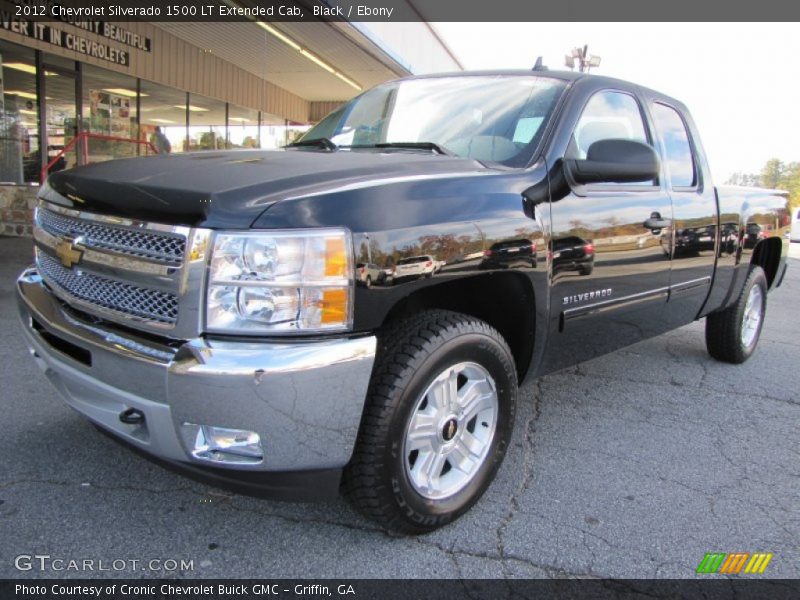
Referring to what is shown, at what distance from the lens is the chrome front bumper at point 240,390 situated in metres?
1.90

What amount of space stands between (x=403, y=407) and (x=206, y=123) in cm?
1475

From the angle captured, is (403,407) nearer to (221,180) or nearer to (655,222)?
(221,180)

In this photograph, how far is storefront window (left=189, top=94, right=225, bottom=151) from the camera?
1466cm

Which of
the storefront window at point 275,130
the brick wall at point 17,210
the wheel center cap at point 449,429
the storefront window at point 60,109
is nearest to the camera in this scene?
the wheel center cap at point 449,429

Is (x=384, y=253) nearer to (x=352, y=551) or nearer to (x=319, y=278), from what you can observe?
(x=319, y=278)

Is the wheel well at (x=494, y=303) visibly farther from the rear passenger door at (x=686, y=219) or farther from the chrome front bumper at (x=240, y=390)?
the rear passenger door at (x=686, y=219)

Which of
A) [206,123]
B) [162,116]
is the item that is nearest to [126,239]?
[162,116]

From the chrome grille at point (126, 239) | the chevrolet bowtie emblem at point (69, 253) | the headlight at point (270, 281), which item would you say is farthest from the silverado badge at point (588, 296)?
the chevrolet bowtie emblem at point (69, 253)

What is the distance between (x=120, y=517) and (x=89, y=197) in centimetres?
125

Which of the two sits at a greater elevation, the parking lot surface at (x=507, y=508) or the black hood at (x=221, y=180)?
the black hood at (x=221, y=180)

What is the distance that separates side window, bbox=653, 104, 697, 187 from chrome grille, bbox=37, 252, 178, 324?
302 centimetres

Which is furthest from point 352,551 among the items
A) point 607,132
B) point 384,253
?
point 607,132

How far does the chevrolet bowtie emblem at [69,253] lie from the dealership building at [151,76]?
18.9ft

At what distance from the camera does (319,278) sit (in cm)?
196
